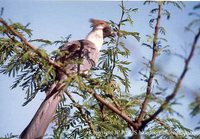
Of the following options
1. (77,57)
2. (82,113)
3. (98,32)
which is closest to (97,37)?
(98,32)

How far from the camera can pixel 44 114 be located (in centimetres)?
228

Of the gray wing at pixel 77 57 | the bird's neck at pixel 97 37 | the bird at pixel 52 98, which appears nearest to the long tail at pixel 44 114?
the bird at pixel 52 98

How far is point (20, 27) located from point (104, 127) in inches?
35.4

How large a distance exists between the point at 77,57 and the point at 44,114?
500 millimetres

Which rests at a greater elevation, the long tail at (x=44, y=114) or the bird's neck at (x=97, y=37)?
the bird's neck at (x=97, y=37)

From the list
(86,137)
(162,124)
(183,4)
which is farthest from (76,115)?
(183,4)

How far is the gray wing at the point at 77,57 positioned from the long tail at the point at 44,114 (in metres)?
0.20

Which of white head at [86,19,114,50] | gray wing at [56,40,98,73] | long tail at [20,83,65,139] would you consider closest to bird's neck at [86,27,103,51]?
white head at [86,19,114,50]

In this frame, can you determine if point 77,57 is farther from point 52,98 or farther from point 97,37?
point 97,37

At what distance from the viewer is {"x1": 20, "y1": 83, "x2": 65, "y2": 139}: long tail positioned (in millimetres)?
2029

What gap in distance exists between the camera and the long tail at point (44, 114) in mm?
2029

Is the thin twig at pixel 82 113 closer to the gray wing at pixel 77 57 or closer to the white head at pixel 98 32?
Answer: the gray wing at pixel 77 57

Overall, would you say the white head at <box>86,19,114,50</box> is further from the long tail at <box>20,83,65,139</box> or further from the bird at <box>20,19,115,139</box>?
the long tail at <box>20,83,65,139</box>

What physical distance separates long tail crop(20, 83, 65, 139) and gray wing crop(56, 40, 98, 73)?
0.20 metres
